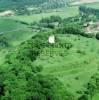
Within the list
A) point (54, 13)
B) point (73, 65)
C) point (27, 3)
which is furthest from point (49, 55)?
point (27, 3)

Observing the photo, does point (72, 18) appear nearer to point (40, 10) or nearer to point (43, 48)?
point (40, 10)

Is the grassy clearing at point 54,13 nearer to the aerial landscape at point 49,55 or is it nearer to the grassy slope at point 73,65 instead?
the aerial landscape at point 49,55

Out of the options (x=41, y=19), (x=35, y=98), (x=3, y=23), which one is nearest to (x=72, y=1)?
(x=41, y=19)

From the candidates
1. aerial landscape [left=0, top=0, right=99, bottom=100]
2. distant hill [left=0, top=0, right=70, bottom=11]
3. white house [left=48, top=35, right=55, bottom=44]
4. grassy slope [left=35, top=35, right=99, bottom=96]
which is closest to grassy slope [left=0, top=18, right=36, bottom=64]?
aerial landscape [left=0, top=0, right=99, bottom=100]

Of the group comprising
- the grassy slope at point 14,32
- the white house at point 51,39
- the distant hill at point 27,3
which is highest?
the white house at point 51,39

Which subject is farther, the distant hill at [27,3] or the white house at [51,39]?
the distant hill at [27,3]

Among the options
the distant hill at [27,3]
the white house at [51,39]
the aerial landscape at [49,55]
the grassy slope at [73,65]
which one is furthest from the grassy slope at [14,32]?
the distant hill at [27,3]

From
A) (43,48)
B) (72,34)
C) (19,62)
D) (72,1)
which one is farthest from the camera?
(72,1)
